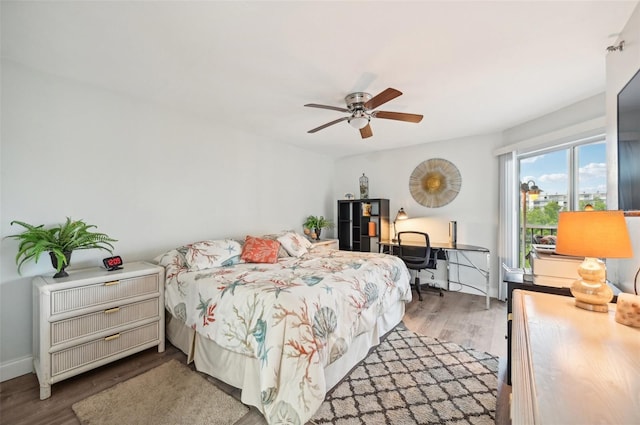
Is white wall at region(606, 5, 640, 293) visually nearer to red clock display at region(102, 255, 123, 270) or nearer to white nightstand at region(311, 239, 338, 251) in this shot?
white nightstand at region(311, 239, 338, 251)

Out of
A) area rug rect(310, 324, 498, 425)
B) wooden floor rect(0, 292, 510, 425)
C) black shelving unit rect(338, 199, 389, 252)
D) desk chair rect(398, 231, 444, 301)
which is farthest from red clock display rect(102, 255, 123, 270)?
black shelving unit rect(338, 199, 389, 252)

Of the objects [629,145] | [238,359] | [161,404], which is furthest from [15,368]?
[629,145]

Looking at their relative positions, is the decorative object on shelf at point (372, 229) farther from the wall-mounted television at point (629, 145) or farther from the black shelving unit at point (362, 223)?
the wall-mounted television at point (629, 145)

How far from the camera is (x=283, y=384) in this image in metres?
1.48

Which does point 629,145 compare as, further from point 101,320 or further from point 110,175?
point 110,175

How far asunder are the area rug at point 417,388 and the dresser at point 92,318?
166 cm

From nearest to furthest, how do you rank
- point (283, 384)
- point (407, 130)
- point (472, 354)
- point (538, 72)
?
point (283, 384), point (538, 72), point (472, 354), point (407, 130)

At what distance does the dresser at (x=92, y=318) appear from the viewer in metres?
1.75

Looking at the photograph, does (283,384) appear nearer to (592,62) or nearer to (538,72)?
(538,72)

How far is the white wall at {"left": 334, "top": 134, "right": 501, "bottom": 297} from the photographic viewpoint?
3.78 metres

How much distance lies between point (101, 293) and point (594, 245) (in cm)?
312

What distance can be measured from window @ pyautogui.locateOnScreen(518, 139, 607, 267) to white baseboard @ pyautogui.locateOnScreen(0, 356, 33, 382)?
14.9 ft

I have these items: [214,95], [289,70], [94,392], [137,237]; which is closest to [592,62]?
[289,70]

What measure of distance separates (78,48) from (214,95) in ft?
→ 3.18
